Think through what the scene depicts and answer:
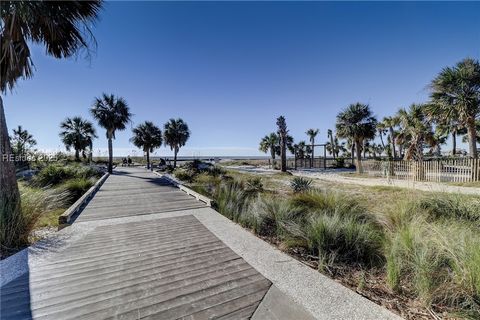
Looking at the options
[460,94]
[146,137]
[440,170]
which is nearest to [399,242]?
[440,170]

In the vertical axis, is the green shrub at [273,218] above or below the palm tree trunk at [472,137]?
below

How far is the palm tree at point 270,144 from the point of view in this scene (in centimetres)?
4478

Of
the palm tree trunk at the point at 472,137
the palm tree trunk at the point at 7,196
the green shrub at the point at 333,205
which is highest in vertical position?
the palm tree trunk at the point at 472,137

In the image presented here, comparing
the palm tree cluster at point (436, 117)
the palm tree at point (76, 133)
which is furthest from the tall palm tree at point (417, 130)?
the palm tree at point (76, 133)

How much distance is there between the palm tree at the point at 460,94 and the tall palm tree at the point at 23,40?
1744 centimetres

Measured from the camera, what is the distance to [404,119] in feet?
64.7

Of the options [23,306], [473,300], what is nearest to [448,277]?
[473,300]

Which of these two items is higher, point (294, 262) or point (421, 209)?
Result: point (421, 209)

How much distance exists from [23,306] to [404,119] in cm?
2540

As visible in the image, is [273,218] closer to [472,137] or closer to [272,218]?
[272,218]

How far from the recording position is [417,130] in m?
17.2

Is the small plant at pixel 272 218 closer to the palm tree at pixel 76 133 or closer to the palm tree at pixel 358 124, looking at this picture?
the palm tree at pixel 358 124

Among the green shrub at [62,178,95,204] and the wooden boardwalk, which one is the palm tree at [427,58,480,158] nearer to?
the wooden boardwalk

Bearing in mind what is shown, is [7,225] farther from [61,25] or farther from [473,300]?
[473,300]
